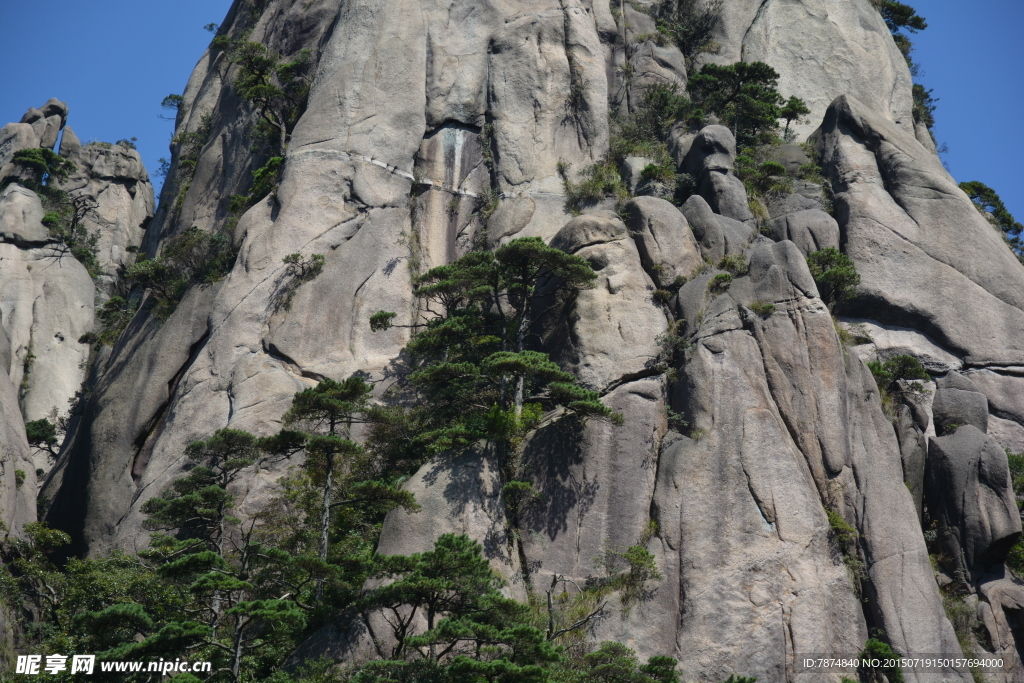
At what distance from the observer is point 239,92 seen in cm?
4203

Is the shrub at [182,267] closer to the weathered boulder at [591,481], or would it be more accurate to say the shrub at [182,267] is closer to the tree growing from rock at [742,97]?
the weathered boulder at [591,481]

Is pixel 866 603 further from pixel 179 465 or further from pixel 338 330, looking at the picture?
pixel 179 465

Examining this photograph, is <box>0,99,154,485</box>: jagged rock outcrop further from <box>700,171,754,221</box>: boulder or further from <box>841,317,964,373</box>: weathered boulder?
<box>841,317,964,373</box>: weathered boulder

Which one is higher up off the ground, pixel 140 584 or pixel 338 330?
pixel 338 330

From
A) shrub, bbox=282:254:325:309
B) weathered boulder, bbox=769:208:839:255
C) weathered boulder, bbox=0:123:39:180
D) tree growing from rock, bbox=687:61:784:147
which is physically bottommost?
shrub, bbox=282:254:325:309

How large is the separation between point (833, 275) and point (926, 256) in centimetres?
501

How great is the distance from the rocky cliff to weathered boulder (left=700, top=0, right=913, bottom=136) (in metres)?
0.16

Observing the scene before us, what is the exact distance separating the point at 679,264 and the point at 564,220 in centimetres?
687

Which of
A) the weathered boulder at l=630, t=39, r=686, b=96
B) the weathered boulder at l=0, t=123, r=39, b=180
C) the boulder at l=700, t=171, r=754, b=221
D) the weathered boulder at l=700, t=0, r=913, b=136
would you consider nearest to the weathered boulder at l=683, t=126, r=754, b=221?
the boulder at l=700, t=171, r=754, b=221

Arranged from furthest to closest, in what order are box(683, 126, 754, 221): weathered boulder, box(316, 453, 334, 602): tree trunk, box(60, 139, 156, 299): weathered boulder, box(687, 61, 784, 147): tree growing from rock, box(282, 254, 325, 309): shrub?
box(60, 139, 156, 299): weathered boulder
box(687, 61, 784, 147): tree growing from rock
box(683, 126, 754, 221): weathered boulder
box(282, 254, 325, 309): shrub
box(316, 453, 334, 602): tree trunk

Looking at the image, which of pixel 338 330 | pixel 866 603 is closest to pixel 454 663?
pixel 866 603

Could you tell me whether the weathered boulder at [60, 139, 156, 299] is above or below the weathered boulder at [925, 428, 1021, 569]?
above

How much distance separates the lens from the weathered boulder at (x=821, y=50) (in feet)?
152

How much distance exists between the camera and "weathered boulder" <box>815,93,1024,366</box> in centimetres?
3384
